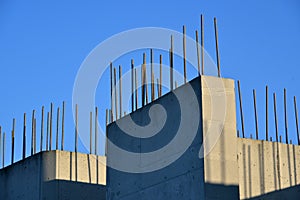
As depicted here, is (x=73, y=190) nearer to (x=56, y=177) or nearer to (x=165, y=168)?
(x=56, y=177)

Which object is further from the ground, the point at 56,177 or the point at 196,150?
the point at 56,177

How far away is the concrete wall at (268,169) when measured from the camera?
12109 mm

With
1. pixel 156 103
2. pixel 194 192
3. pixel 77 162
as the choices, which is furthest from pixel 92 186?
pixel 194 192

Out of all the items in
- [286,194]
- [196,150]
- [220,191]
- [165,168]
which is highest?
Result: [196,150]

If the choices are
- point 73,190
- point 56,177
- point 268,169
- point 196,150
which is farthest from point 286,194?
point 56,177

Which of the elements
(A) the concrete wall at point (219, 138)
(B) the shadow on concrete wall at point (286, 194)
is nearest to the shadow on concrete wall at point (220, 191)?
(A) the concrete wall at point (219, 138)

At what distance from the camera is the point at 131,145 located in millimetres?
12430

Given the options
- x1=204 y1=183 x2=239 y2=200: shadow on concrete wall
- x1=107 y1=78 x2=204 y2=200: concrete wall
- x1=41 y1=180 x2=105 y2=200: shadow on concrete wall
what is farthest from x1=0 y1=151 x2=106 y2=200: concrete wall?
x1=204 y1=183 x2=239 y2=200: shadow on concrete wall

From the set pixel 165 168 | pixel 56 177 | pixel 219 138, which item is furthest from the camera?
pixel 56 177

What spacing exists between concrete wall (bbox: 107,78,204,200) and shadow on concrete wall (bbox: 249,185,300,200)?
1902mm

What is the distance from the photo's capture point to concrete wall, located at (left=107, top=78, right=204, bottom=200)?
421 inches

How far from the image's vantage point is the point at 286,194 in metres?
12.5

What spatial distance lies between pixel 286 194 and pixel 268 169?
1.76 feet

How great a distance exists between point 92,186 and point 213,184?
5442mm
